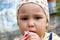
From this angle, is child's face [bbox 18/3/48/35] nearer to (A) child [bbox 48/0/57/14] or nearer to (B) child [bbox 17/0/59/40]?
(B) child [bbox 17/0/59/40]

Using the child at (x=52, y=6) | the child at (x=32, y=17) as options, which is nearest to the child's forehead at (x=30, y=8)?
the child at (x=32, y=17)

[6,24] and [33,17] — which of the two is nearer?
[33,17]

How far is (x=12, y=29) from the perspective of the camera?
8.71 ft

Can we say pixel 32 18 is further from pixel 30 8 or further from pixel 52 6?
pixel 52 6

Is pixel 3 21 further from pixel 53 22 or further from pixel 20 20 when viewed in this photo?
pixel 20 20

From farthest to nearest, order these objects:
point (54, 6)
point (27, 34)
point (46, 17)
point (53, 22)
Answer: point (54, 6), point (53, 22), point (46, 17), point (27, 34)

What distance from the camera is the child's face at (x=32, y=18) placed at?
1.20 metres

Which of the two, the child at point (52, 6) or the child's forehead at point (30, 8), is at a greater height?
the child's forehead at point (30, 8)

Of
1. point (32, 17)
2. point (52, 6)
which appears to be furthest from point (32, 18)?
point (52, 6)

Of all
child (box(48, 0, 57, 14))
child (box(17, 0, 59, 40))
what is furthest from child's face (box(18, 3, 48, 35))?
child (box(48, 0, 57, 14))

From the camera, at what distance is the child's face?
120 cm

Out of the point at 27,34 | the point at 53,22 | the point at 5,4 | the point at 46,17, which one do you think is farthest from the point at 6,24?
the point at 27,34

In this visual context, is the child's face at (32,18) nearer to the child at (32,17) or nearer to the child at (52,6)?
the child at (32,17)

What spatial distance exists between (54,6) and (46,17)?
1495 millimetres
